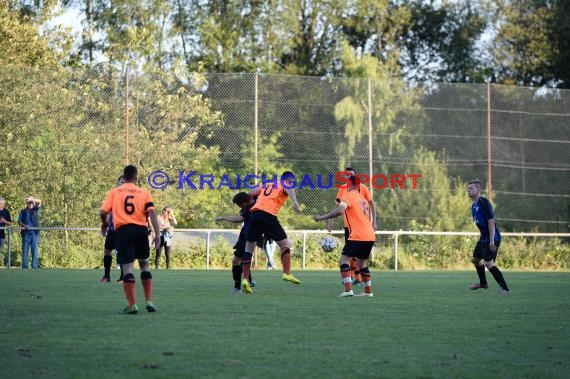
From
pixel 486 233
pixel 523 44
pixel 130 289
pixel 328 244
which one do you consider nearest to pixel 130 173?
pixel 130 289

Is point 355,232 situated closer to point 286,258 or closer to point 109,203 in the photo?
point 286,258

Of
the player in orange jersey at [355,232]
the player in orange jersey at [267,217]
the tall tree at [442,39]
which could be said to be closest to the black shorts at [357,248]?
the player in orange jersey at [355,232]

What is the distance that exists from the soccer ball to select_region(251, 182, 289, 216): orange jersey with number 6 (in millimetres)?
15110

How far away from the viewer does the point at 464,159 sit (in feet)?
110

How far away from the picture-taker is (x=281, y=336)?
31.0 feet

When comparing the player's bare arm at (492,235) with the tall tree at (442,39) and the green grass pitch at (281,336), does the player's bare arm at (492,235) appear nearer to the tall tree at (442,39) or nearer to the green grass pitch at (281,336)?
the green grass pitch at (281,336)

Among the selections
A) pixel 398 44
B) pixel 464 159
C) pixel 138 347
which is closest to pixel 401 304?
pixel 138 347

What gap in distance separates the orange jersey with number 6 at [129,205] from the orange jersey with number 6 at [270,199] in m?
4.76

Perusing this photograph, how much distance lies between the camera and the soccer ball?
31.4m

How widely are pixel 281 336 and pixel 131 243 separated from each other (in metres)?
2.81

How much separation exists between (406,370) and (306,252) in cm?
2436

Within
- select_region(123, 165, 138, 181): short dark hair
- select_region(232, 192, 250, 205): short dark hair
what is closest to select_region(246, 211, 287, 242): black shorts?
select_region(232, 192, 250, 205): short dark hair

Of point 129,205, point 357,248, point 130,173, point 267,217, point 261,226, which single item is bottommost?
point 357,248

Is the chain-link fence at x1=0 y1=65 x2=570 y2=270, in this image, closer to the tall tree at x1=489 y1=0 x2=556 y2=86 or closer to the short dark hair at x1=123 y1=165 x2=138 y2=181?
the tall tree at x1=489 y1=0 x2=556 y2=86
